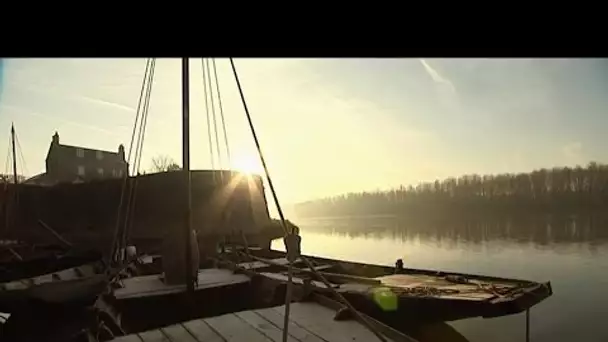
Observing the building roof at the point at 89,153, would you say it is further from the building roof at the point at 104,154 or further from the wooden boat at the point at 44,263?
the wooden boat at the point at 44,263

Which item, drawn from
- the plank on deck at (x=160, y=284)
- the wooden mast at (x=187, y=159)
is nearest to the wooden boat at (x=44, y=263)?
the plank on deck at (x=160, y=284)

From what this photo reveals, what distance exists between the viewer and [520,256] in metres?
10.6

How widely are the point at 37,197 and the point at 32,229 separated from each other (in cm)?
67

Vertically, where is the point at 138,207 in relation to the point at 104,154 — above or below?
below

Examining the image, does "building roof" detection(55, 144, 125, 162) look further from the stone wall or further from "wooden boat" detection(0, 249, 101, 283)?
"wooden boat" detection(0, 249, 101, 283)

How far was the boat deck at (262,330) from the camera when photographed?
6.89ft

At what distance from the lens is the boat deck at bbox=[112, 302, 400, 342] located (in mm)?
2102

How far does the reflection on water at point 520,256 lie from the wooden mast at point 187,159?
4175 mm

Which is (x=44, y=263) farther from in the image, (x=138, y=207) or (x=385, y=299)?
(x=385, y=299)

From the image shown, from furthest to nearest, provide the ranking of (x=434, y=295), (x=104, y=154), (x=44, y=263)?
(x=104, y=154) → (x=44, y=263) → (x=434, y=295)

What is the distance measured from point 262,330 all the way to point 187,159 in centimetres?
173

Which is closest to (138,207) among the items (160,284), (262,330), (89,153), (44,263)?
(89,153)
